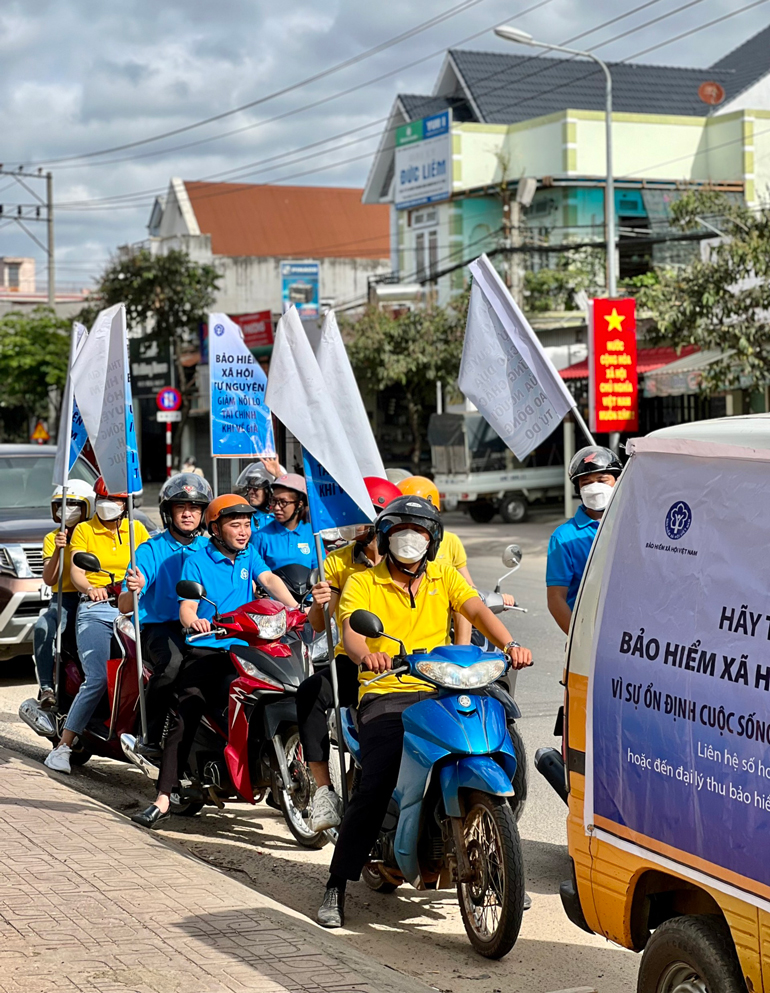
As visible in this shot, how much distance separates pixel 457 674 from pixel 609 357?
57.5 feet

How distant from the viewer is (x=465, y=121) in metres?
44.1

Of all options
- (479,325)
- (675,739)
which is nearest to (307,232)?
(479,325)

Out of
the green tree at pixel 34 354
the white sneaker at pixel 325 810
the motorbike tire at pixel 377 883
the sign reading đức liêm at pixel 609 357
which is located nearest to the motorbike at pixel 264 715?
the white sneaker at pixel 325 810

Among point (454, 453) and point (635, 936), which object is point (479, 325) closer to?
point (635, 936)

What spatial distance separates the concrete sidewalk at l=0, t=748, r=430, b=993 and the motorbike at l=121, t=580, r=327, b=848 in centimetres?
54

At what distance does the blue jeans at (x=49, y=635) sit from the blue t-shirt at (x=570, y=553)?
366 cm

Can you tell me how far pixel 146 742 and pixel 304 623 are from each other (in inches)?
45.2

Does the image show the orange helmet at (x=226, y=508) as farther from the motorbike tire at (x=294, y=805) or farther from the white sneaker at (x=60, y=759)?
the white sneaker at (x=60, y=759)

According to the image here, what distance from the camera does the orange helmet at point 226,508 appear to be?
6.77 meters

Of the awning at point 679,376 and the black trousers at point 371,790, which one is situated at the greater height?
the awning at point 679,376

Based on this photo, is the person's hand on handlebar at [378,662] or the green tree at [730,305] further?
the green tree at [730,305]

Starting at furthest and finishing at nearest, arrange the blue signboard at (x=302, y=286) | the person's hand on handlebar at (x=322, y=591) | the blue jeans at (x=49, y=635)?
1. the blue signboard at (x=302, y=286)
2. the blue jeans at (x=49, y=635)
3. the person's hand on handlebar at (x=322, y=591)

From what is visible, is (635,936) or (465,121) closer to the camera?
(635,936)

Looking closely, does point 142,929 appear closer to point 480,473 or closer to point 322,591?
point 322,591
